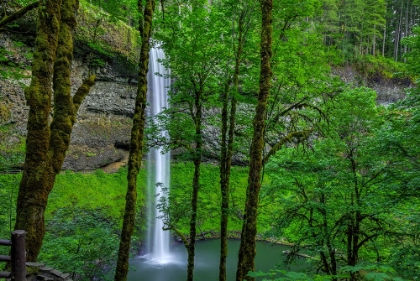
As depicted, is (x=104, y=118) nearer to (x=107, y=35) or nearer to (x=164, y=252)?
(x=107, y=35)

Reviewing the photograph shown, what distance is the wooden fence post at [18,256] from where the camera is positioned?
3.30 metres

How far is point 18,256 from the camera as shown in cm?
333

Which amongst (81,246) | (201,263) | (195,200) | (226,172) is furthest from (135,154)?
(201,263)

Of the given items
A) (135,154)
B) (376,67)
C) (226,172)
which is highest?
(376,67)

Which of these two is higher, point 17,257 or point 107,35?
point 107,35

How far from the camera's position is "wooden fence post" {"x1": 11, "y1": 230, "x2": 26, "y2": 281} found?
3.30m

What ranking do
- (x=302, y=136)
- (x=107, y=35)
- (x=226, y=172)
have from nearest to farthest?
(x=302, y=136) → (x=226, y=172) → (x=107, y=35)

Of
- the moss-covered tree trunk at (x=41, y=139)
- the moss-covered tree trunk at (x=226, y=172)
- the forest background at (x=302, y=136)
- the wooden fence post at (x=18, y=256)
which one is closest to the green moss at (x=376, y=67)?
the forest background at (x=302, y=136)

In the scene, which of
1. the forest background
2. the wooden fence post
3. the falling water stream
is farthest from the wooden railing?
the falling water stream

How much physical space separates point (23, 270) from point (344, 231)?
26.9ft

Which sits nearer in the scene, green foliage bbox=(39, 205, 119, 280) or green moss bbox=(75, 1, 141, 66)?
green foliage bbox=(39, 205, 119, 280)

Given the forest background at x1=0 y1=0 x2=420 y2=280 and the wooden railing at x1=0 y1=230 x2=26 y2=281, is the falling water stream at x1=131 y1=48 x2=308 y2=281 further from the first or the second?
the wooden railing at x1=0 y1=230 x2=26 y2=281

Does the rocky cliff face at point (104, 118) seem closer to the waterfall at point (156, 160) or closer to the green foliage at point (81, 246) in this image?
the waterfall at point (156, 160)

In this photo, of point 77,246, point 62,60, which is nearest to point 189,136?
point 77,246
